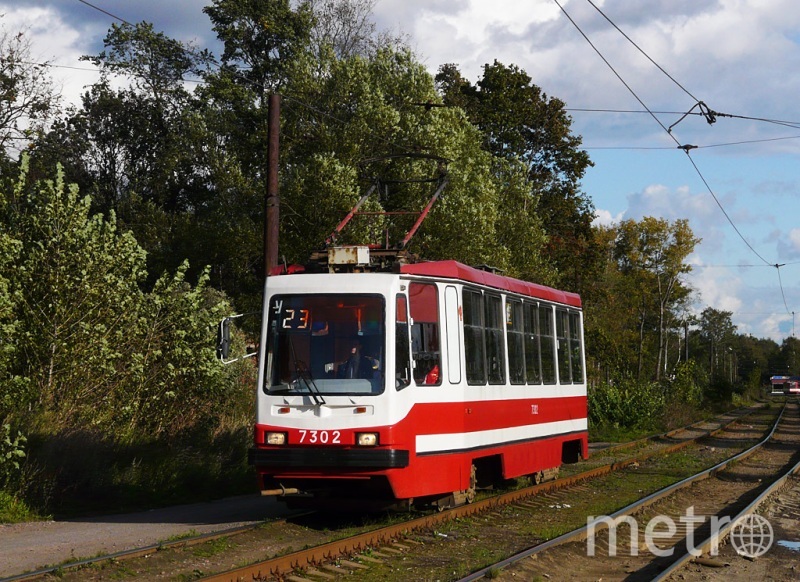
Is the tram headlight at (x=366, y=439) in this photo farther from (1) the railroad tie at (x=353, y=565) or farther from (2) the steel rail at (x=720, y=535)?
(2) the steel rail at (x=720, y=535)

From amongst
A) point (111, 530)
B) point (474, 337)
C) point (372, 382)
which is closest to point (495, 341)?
point (474, 337)

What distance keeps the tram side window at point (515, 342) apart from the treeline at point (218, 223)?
197 inches

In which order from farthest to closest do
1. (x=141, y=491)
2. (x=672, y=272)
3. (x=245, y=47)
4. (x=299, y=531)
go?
(x=672, y=272) → (x=245, y=47) → (x=141, y=491) → (x=299, y=531)

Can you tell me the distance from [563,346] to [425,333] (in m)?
6.04

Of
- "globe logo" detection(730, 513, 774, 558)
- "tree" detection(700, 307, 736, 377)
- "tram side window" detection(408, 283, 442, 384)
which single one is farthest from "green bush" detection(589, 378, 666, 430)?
"tree" detection(700, 307, 736, 377)

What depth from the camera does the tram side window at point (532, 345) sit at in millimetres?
15758

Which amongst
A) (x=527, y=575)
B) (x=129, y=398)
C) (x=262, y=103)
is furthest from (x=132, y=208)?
(x=527, y=575)

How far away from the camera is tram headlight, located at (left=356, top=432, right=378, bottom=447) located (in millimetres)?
11609

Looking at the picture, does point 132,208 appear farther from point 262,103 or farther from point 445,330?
point 445,330

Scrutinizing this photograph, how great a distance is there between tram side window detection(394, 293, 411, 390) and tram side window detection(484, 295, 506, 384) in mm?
2108

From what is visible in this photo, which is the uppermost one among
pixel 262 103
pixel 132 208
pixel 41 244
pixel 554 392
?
pixel 262 103

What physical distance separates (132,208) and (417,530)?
3827 cm

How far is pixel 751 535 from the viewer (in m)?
12.3

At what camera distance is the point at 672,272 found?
71.3 meters
